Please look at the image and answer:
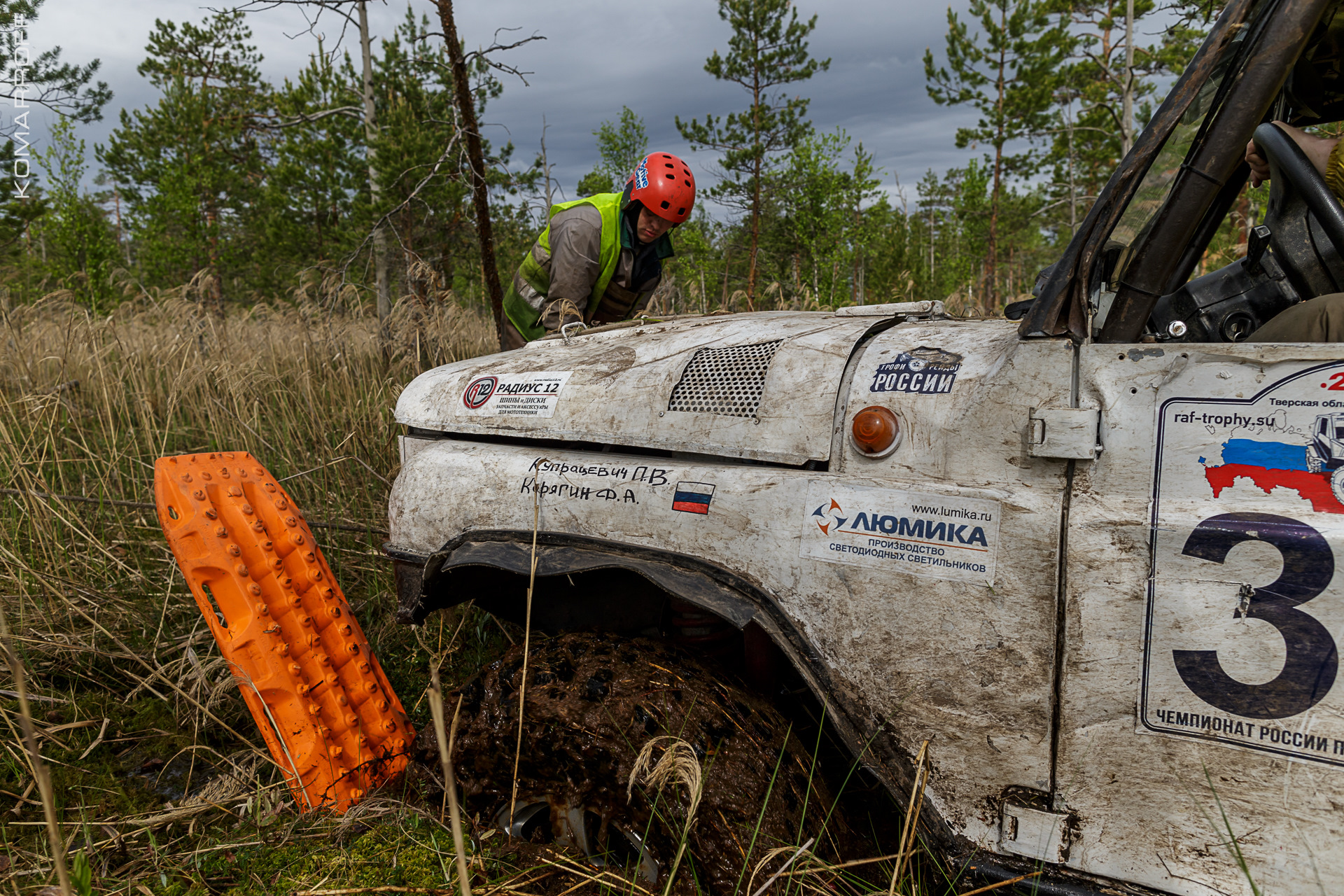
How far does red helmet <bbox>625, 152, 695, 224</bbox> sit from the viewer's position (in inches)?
158

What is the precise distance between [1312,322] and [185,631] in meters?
4.37

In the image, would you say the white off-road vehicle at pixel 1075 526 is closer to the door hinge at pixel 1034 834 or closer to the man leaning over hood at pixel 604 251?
the door hinge at pixel 1034 834

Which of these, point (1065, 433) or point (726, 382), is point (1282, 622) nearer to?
point (1065, 433)

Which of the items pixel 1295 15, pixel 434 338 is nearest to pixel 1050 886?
pixel 1295 15

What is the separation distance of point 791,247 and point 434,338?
18.0m

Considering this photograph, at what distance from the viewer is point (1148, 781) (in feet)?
4.75

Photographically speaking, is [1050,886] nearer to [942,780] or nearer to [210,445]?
[942,780]

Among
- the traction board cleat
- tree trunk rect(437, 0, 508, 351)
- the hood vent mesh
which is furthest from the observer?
tree trunk rect(437, 0, 508, 351)

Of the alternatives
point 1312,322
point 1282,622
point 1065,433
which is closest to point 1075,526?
point 1065,433

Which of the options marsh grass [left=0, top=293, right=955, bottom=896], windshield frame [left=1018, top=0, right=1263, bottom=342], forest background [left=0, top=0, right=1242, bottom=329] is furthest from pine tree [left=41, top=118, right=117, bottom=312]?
windshield frame [left=1018, top=0, right=1263, bottom=342]

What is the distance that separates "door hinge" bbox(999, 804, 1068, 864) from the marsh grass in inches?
10.3

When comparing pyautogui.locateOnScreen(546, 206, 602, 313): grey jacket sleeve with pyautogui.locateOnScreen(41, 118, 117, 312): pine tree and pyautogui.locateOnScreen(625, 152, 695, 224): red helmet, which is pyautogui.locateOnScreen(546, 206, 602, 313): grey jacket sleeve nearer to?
pyautogui.locateOnScreen(625, 152, 695, 224): red helmet

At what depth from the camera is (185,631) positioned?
136 inches

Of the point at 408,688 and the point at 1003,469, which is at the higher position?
the point at 1003,469
